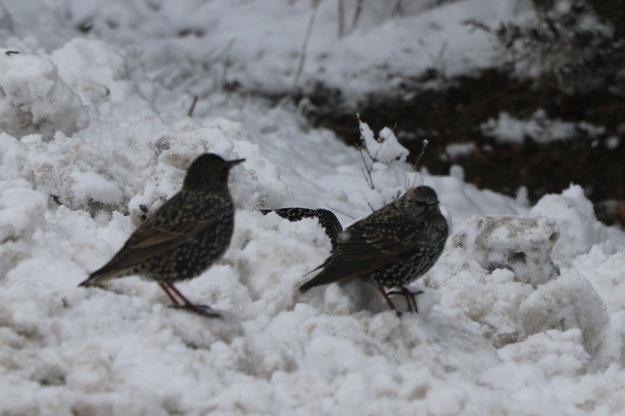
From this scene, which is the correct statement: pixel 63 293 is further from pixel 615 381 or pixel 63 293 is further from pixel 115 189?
pixel 615 381

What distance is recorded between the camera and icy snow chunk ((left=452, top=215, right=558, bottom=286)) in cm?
630

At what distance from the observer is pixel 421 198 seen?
547 centimetres

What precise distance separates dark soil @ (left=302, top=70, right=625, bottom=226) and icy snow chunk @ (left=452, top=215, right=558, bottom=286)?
3697 millimetres

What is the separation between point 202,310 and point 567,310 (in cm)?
190

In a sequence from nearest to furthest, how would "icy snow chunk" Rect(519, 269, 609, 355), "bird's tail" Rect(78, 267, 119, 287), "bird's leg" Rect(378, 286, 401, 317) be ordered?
"bird's tail" Rect(78, 267, 119, 287) < "bird's leg" Rect(378, 286, 401, 317) < "icy snow chunk" Rect(519, 269, 609, 355)

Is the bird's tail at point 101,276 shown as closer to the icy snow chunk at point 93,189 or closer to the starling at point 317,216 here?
the icy snow chunk at point 93,189

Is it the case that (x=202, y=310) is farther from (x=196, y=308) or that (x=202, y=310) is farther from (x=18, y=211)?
(x=18, y=211)

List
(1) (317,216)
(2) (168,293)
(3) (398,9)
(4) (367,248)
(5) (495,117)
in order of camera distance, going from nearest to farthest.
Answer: (2) (168,293) → (4) (367,248) → (1) (317,216) → (5) (495,117) → (3) (398,9)

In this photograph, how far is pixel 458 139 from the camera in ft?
36.0

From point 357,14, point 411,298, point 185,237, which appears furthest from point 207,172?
point 357,14

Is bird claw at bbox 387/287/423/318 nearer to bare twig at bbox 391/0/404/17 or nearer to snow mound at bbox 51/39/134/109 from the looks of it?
snow mound at bbox 51/39/134/109

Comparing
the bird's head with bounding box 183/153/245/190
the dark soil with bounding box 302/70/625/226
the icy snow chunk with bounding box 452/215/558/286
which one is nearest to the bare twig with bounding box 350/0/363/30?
the dark soil with bounding box 302/70/625/226

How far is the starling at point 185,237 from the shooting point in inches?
191

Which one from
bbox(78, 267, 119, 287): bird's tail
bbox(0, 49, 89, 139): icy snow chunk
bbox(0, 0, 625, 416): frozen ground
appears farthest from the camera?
bbox(0, 49, 89, 139): icy snow chunk
